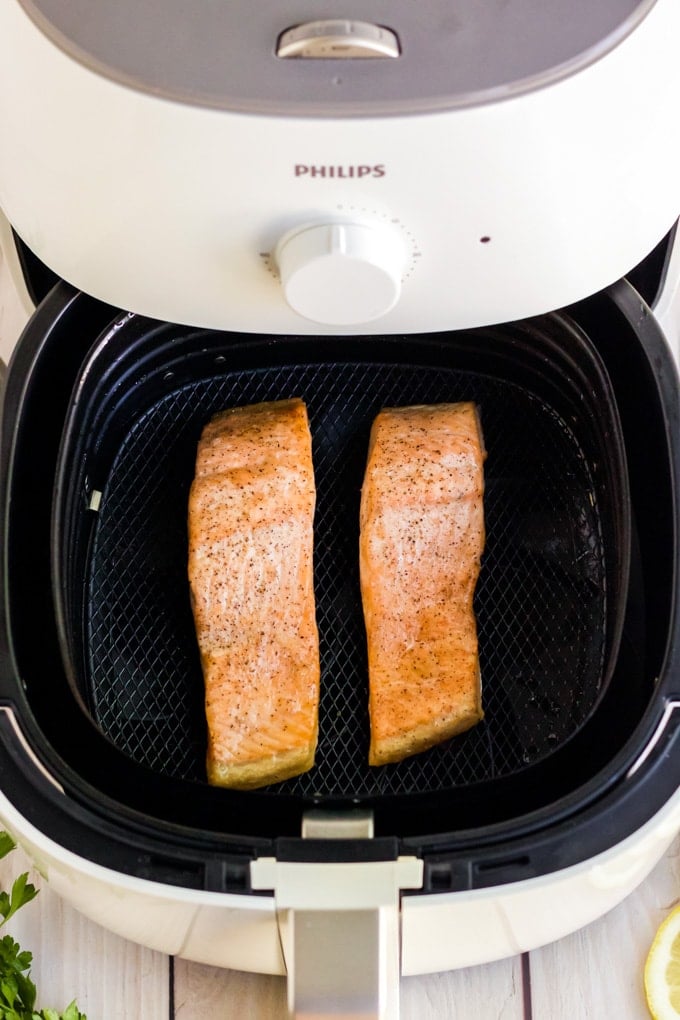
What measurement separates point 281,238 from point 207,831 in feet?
1.59

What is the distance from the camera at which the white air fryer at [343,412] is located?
79 centimetres

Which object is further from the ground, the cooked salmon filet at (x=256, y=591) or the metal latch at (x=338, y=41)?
the metal latch at (x=338, y=41)

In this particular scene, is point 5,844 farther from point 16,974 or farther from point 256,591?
point 256,591

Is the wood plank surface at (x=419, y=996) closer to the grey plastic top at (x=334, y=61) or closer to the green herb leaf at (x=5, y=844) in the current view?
the green herb leaf at (x=5, y=844)

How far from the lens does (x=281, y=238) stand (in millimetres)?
865

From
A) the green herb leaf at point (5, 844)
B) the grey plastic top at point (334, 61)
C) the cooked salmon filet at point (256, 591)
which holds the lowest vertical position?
the green herb leaf at point (5, 844)

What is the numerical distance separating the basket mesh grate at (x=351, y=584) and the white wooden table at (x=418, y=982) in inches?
7.9

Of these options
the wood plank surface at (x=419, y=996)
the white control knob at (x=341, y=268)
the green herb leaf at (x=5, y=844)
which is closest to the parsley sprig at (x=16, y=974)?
the green herb leaf at (x=5, y=844)

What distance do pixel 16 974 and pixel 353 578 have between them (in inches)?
21.1

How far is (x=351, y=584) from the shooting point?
1.25m

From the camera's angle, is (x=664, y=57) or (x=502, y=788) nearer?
(x=664, y=57)

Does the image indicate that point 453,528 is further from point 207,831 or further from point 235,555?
point 207,831

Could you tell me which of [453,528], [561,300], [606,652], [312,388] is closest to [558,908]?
[606,652]

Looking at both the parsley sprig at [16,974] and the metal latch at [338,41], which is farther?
the parsley sprig at [16,974]
